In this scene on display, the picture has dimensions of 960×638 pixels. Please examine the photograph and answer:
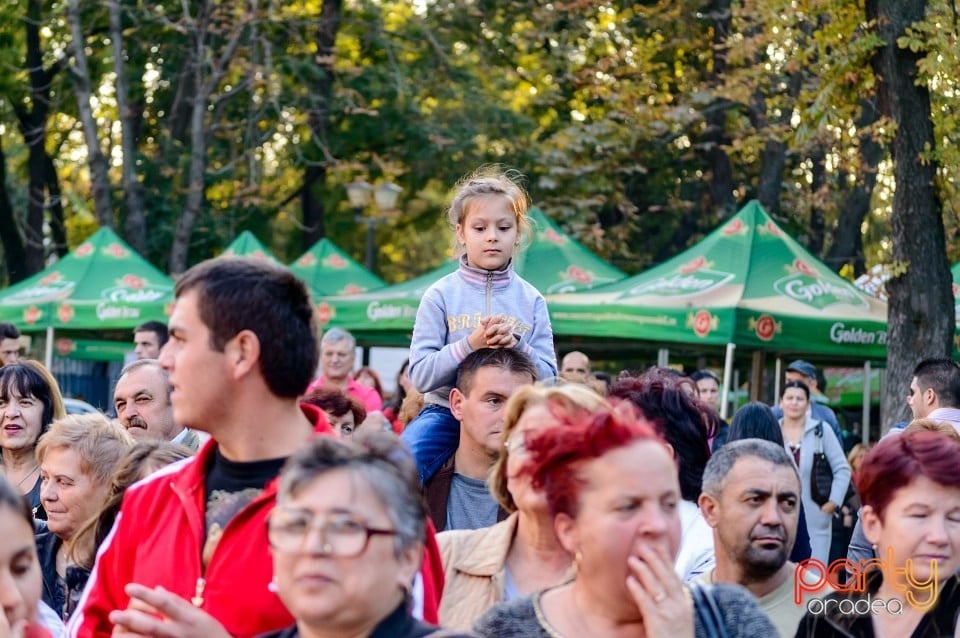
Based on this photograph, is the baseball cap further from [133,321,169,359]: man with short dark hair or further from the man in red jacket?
the man in red jacket

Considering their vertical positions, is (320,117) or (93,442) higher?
(320,117)

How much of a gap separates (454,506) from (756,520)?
1242 mm

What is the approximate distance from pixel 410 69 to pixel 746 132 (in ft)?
26.7

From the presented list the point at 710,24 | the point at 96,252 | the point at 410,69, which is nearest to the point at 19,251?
the point at 410,69

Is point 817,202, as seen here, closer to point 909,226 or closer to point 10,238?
point 909,226

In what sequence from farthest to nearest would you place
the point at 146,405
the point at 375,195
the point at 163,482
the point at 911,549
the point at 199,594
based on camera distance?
1. the point at 375,195
2. the point at 146,405
3. the point at 911,549
4. the point at 163,482
5. the point at 199,594

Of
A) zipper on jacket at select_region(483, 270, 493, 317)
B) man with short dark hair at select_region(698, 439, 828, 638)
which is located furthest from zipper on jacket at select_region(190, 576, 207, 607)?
zipper on jacket at select_region(483, 270, 493, 317)

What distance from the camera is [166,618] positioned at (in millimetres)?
3484

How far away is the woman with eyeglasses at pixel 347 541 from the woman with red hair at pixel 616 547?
12.7 inches

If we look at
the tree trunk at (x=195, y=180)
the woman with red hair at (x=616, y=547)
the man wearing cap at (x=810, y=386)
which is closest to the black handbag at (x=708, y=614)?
the woman with red hair at (x=616, y=547)

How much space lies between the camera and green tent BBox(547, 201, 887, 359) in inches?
612

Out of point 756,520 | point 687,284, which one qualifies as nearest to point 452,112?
point 687,284

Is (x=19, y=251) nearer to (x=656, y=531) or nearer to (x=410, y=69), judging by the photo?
(x=410, y=69)

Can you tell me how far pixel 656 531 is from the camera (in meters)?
3.42
